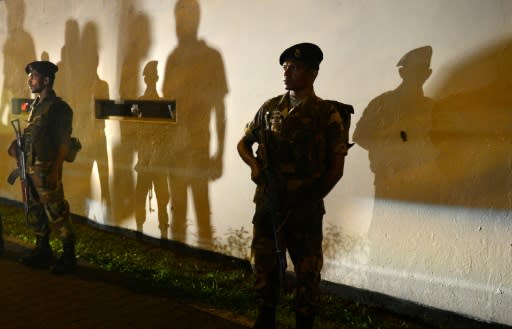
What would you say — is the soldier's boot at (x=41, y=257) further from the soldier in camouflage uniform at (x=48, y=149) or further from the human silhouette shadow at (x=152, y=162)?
the human silhouette shadow at (x=152, y=162)

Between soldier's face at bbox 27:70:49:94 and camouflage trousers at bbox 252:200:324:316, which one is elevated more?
soldier's face at bbox 27:70:49:94

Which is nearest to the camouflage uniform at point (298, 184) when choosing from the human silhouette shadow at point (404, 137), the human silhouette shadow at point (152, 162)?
the human silhouette shadow at point (404, 137)

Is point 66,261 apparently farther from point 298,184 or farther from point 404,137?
point 404,137

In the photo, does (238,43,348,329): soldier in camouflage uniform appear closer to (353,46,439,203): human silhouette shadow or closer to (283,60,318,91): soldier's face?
(283,60,318,91): soldier's face

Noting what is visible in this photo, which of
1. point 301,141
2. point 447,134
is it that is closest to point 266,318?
point 301,141

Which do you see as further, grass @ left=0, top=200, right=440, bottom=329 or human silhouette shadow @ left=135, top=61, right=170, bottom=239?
human silhouette shadow @ left=135, top=61, right=170, bottom=239

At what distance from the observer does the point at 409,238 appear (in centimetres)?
404

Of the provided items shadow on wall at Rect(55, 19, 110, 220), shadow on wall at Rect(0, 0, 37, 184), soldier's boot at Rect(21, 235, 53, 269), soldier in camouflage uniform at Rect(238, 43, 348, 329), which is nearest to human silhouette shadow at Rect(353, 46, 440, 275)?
soldier in camouflage uniform at Rect(238, 43, 348, 329)

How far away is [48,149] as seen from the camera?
4.80 metres

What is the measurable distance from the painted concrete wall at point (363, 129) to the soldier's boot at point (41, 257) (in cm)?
130

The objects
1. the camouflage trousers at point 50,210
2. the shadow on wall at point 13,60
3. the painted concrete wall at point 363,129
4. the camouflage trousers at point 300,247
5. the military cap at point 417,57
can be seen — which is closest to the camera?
the camouflage trousers at point 300,247

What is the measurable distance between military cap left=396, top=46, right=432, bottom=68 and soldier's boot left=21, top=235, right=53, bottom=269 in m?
3.79

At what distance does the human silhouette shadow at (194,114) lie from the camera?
209 inches

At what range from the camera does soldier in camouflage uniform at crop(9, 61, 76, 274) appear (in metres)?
4.77
